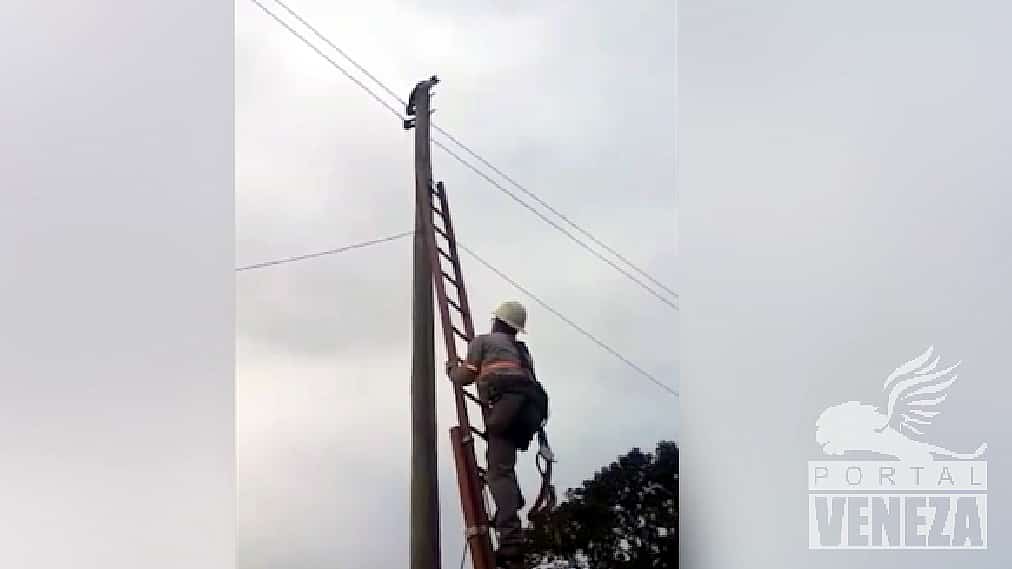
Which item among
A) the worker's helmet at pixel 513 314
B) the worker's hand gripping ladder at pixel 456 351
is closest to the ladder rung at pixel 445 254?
the worker's hand gripping ladder at pixel 456 351

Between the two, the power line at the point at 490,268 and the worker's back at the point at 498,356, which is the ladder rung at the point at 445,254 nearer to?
the power line at the point at 490,268

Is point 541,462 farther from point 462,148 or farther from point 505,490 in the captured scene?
point 462,148

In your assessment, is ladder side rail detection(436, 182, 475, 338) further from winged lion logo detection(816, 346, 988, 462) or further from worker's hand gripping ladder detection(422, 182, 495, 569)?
winged lion logo detection(816, 346, 988, 462)

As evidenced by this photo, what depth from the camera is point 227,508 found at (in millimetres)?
2576

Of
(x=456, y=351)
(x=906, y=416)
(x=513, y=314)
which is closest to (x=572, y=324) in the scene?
(x=513, y=314)

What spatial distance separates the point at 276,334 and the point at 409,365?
0.30m

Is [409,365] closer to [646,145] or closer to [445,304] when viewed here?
[445,304]

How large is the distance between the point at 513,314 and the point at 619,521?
532 millimetres

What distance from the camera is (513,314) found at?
8.46 ft

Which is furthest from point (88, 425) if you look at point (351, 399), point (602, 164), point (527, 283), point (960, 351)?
point (960, 351)

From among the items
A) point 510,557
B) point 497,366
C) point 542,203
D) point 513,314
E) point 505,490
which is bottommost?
point 510,557

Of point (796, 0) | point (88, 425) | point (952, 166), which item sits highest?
point (796, 0)

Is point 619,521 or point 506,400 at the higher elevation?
point 506,400

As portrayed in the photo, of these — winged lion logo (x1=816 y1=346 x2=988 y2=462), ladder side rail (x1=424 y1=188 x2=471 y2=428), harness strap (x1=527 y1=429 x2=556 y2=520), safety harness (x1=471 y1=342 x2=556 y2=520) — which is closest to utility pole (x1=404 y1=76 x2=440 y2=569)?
ladder side rail (x1=424 y1=188 x2=471 y2=428)
